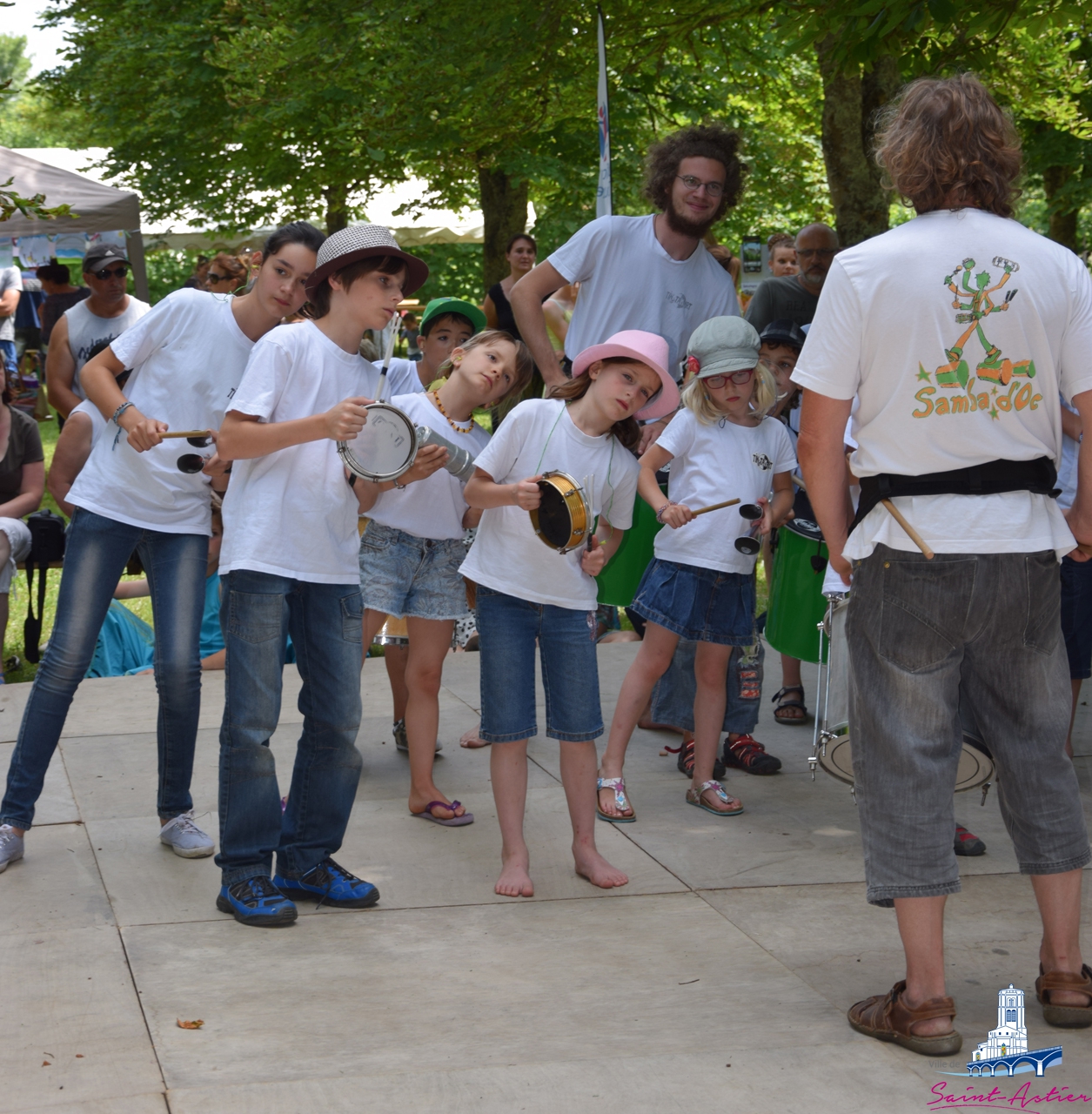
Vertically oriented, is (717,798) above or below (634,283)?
below

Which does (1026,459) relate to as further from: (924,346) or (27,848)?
(27,848)

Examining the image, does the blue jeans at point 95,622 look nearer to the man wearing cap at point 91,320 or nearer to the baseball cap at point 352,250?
the baseball cap at point 352,250

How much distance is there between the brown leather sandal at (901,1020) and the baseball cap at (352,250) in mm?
2239

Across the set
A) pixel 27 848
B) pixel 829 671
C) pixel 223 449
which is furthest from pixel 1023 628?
pixel 27 848

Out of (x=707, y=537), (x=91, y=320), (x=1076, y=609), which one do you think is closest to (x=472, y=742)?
(x=707, y=537)

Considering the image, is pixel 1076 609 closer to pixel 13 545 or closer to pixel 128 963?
pixel 128 963

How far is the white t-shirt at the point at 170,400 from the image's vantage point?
431 centimetres

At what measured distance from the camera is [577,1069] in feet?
9.99

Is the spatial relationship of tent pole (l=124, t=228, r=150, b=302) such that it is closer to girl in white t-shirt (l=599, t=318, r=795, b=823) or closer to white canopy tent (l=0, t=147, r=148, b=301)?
white canopy tent (l=0, t=147, r=148, b=301)

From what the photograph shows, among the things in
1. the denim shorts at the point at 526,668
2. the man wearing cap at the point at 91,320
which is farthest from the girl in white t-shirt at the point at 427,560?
the man wearing cap at the point at 91,320

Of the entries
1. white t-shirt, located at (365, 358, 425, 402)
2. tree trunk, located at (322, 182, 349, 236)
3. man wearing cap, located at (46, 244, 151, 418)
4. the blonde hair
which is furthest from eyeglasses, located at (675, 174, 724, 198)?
tree trunk, located at (322, 182, 349, 236)

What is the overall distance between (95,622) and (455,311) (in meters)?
2.20

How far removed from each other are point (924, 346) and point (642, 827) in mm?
2446

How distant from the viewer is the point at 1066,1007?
3.22 metres
